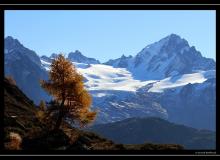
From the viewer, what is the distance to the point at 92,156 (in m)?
15.1

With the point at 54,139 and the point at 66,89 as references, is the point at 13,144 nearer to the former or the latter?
the point at 54,139

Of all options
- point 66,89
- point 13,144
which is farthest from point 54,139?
point 13,144

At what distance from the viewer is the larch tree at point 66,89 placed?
2212 inches

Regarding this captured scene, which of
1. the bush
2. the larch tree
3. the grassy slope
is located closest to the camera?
the bush

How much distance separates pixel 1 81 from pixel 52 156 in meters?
2.85

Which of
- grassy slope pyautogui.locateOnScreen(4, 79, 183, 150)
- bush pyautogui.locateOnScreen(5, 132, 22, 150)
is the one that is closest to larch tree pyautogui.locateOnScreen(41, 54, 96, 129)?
grassy slope pyautogui.locateOnScreen(4, 79, 183, 150)

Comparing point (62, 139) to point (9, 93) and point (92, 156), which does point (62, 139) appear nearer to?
point (92, 156)

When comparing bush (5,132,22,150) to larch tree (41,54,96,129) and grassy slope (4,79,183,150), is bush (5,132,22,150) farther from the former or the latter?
larch tree (41,54,96,129)

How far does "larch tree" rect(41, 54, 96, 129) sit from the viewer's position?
184 ft

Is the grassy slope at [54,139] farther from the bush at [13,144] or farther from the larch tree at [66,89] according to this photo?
the larch tree at [66,89]

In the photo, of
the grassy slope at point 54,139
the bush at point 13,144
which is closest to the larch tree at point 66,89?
the grassy slope at point 54,139

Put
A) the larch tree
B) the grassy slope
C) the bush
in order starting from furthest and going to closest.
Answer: the larch tree → the grassy slope → the bush

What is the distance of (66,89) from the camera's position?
56.7 meters
